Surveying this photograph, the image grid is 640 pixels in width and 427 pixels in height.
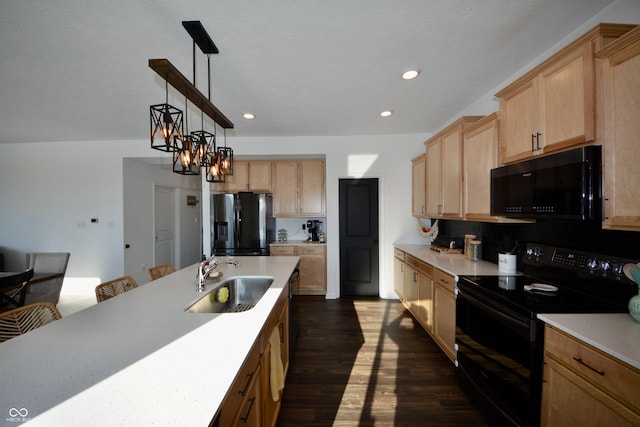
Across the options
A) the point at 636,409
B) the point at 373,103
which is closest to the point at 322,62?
the point at 373,103

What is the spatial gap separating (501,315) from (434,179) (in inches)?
75.6

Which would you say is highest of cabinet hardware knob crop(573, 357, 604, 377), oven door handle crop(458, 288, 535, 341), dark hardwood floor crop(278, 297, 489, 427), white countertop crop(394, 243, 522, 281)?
white countertop crop(394, 243, 522, 281)

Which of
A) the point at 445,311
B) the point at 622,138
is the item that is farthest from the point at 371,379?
the point at 622,138

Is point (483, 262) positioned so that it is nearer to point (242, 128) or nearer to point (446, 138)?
point (446, 138)

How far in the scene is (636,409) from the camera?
88cm

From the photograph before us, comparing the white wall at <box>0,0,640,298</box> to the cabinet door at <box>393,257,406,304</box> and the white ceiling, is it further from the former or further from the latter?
the white ceiling

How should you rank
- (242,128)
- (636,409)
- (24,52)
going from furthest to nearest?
(242,128)
(24,52)
(636,409)

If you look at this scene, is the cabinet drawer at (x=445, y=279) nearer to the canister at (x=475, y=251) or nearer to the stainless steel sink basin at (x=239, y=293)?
the canister at (x=475, y=251)

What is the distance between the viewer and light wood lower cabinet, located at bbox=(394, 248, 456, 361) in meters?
2.10

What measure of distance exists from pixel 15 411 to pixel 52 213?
16.4ft

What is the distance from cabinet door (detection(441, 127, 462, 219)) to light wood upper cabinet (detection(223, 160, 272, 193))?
2754mm

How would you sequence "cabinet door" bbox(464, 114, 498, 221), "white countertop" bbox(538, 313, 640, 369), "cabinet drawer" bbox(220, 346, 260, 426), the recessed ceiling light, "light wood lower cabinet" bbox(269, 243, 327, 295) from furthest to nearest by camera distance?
"light wood lower cabinet" bbox(269, 243, 327, 295), the recessed ceiling light, "cabinet door" bbox(464, 114, 498, 221), "white countertop" bbox(538, 313, 640, 369), "cabinet drawer" bbox(220, 346, 260, 426)

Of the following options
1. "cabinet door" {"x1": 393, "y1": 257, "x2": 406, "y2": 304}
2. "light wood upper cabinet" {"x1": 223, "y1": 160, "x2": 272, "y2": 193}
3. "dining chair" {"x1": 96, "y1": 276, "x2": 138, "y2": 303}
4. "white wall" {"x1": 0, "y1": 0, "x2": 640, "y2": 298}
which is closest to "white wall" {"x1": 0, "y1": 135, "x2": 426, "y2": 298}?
"white wall" {"x1": 0, "y1": 0, "x2": 640, "y2": 298}

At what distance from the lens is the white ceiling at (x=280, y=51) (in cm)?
145
